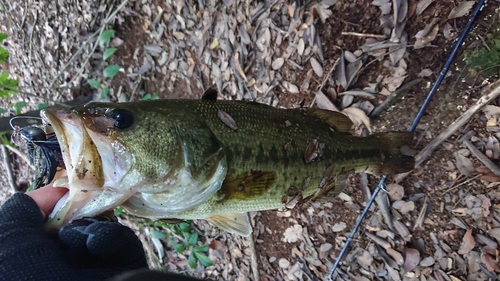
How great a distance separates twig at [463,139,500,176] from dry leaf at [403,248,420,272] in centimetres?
89

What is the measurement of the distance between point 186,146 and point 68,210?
23.5 inches

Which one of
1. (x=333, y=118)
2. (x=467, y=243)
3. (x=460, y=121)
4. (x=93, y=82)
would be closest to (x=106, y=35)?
(x=93, y=82)

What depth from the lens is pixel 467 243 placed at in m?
3.02

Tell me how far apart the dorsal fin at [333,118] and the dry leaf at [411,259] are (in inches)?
58.8

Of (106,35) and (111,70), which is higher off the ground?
(106,35)

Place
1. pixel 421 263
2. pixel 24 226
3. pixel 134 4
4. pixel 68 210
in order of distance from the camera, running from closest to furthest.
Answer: pixel 24 226 → pixel 68 210 → pixel 421 263 → pixel 134 4

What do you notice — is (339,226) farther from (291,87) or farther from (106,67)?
(106,67)

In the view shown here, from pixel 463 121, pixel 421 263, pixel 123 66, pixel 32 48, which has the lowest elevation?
pixel 421 263

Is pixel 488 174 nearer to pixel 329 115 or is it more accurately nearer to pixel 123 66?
pixel 329 115

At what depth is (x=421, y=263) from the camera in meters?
3.21

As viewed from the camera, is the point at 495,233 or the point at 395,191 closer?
the point at 495,233

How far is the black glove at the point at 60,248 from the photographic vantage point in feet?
4.95

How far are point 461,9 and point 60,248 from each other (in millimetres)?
3007

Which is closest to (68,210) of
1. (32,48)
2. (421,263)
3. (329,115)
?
(329,115)
